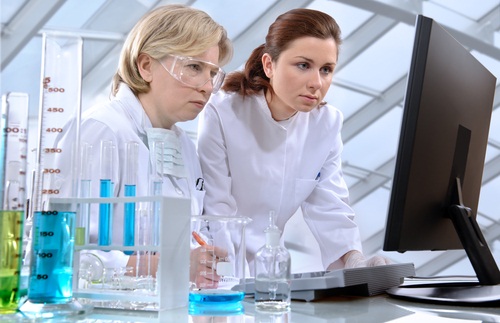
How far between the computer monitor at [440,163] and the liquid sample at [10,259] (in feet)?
2.41

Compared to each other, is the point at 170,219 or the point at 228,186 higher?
the point at 228,186

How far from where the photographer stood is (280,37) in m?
2.86

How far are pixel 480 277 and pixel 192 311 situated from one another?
2.45 ft

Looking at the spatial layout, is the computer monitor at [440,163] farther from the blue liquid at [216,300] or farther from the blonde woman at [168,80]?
the blonde woman at [168,80]

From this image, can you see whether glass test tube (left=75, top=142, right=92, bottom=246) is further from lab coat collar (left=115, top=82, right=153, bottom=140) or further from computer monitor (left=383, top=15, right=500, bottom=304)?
lab coat collar (left=115, top=82, right=153, bottom=140)

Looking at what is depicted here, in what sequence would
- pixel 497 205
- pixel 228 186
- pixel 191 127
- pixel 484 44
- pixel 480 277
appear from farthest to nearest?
pixel 497 205 < pixel 191 127 < pixel 484 44 < pixel 228 186 < pixel 480 277

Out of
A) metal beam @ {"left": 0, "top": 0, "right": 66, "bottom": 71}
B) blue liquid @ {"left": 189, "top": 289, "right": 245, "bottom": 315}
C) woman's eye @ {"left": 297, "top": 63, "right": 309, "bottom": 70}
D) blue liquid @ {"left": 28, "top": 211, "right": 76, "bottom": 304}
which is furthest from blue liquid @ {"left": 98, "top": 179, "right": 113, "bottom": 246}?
metal beam @ {"left": 0, "top": 0, "right": 66, "bottom": 71}

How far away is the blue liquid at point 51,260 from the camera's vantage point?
1220mm

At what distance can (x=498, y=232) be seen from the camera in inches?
466

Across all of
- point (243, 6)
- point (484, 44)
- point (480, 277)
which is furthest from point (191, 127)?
point (480, 277)

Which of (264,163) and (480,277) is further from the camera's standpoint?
(264,163)

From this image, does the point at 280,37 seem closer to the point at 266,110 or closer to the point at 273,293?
the point at 266,110

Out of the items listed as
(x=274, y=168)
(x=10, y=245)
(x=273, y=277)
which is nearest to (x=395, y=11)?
(x=274, y=168)

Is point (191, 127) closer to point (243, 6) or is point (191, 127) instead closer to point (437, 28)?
point (243, 6)
